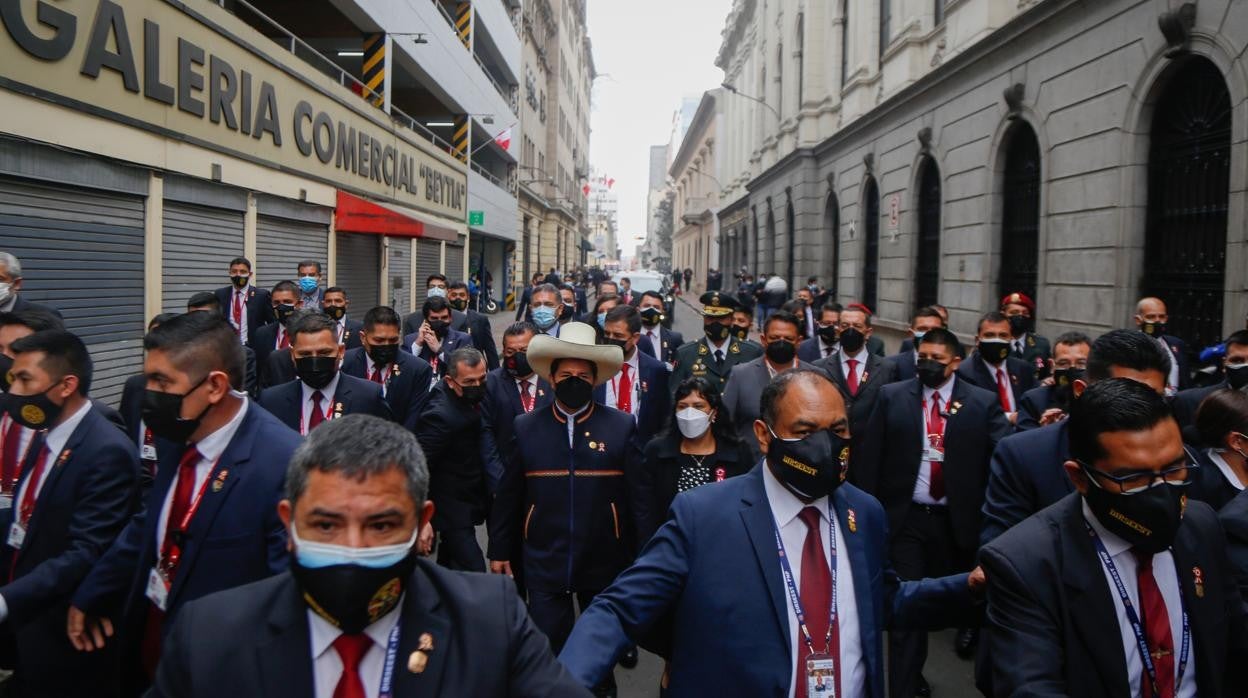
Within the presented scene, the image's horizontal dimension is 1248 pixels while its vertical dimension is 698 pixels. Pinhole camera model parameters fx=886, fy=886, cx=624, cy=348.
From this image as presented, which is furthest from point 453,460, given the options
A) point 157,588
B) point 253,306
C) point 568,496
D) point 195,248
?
point 195,248

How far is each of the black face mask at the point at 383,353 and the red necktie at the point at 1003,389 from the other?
467cm

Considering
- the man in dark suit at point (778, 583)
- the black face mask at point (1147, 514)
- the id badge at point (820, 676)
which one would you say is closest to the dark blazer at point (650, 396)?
the man in dark suit at point (778, 583)

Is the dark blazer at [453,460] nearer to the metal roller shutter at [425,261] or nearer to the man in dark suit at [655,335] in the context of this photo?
the man in dark suit at [655,335]

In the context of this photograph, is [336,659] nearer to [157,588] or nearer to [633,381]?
[157,588]

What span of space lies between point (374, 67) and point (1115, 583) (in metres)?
20.2

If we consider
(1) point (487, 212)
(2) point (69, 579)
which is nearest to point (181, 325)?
(2) point (69, 579)

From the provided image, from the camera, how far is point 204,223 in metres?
12.5

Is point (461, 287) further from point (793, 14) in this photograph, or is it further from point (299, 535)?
point (793, 14)

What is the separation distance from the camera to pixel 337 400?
555 centimetres

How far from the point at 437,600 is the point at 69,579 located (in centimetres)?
224

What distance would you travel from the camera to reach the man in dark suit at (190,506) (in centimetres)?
307

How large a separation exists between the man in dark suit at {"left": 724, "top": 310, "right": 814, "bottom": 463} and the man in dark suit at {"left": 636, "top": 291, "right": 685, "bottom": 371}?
2.46 meters

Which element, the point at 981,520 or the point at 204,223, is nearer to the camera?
the point at 981,520

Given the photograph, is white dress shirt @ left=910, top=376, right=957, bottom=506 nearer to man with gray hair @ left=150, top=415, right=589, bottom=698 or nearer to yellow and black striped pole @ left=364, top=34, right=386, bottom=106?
man with gray hair @ left=150, top=415, right=589, bottom=698
